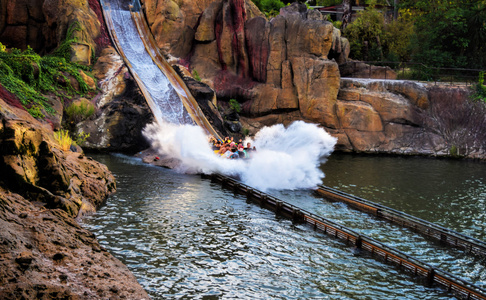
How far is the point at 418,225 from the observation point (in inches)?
546

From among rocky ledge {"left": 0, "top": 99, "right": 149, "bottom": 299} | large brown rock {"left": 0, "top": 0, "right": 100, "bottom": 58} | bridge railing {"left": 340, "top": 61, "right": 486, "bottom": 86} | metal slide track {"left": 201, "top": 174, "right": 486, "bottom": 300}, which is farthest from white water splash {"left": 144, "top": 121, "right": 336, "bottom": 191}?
bridge railing {"left": 340, "top": 61, "right": 486, "bottom": 86}

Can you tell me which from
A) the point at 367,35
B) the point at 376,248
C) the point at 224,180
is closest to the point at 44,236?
the point at 376,248

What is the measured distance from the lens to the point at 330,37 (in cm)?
3291

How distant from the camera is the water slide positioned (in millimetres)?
27906

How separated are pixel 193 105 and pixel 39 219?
2036cm

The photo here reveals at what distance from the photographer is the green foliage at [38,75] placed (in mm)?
21859

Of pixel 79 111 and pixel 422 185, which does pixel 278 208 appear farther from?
pixel 79 111

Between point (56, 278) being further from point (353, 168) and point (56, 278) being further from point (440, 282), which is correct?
point (353, 168)

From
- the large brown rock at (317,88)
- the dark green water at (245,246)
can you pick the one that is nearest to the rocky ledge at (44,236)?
the dark green water at (245,246)

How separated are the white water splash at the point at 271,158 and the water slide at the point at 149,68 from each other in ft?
14.2

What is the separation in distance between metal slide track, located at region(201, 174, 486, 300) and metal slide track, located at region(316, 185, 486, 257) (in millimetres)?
2184

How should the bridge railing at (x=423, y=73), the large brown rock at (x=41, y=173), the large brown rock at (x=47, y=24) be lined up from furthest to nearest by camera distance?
the bridge railing at (x=423, y=73) < the large brown rock at (x=47, y=24) < the large brown rock at (x=41, y=173)

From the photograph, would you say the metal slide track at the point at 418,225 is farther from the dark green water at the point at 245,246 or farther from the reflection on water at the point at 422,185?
the reflection on water at the point at 422,185

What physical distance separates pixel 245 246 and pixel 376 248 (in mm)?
3238
